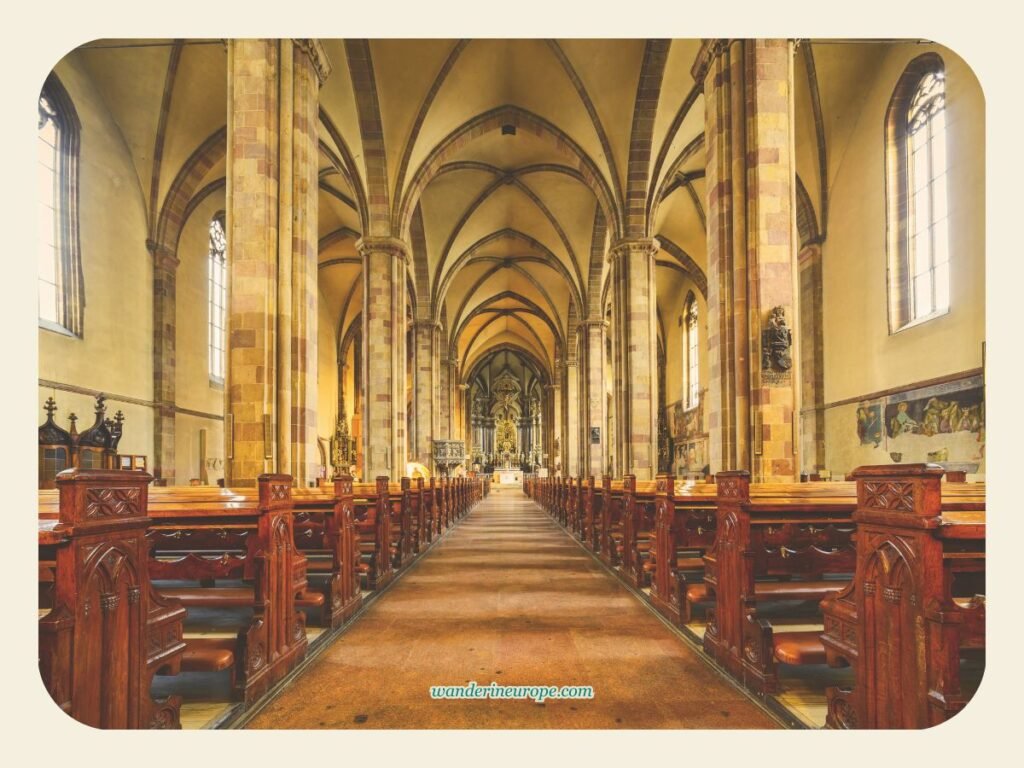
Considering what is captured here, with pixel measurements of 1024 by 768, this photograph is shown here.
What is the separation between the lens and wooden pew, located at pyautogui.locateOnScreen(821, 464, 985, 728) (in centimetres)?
226

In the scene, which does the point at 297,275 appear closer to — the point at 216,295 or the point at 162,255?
the point at 162,255

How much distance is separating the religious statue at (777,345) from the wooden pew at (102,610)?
6854 millimetres

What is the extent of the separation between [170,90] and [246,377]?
887 centimetres

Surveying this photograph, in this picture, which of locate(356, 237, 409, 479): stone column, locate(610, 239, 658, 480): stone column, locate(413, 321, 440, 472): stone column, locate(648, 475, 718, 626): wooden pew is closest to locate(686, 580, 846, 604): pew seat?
locate(648, 475, 718, 626): wooden pew

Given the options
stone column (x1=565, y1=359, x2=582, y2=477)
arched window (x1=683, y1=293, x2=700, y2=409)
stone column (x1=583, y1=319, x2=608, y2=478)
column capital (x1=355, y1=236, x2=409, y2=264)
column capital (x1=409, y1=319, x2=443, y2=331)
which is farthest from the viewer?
stone column (x1=565, y1=359, x2=582, y2=477)

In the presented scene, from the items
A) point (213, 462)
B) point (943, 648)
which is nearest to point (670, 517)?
point (943, 648)

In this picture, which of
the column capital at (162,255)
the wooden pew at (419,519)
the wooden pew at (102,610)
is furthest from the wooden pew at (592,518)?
the column capital at (162,255)

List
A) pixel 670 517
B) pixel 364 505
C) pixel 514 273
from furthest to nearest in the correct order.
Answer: pixel 514 273 → pixel 364 505 → pixel 670 517

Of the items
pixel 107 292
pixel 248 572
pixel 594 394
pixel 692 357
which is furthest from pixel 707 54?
pixel 692 357

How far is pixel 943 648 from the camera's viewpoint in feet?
7.41

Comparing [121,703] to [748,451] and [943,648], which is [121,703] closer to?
[943,648]

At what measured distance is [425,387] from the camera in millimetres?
23188

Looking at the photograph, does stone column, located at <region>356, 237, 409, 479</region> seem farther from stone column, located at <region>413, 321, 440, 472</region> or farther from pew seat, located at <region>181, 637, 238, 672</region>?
pew seat, located at <region>181, 637, 238, 672</region>

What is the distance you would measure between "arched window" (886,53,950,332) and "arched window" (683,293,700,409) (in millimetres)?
12426
